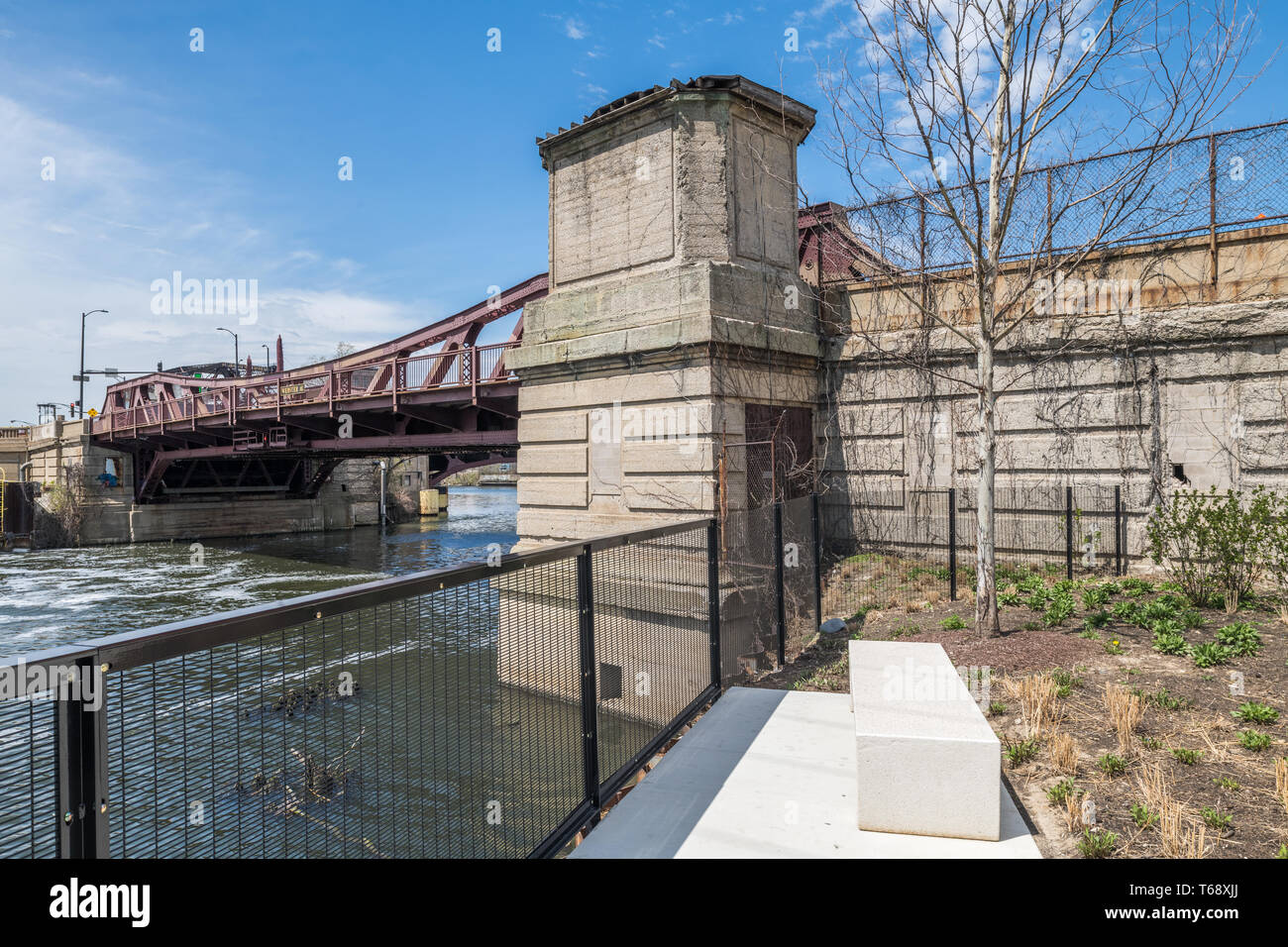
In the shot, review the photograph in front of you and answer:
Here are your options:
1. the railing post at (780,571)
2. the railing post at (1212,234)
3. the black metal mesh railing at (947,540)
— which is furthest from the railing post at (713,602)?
the railing post at (1212,234)

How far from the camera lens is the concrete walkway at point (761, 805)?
4156 mm

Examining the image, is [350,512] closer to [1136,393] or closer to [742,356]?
[742,356]

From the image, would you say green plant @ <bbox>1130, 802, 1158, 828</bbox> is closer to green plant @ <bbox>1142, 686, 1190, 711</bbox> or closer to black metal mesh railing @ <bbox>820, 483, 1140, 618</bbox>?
green plant @ <bbox>1142, 686, 1190, 711</bbox>

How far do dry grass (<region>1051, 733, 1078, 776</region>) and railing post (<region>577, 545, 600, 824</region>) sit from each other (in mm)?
3345

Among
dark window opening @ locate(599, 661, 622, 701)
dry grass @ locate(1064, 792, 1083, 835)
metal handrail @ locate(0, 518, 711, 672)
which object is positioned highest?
metal handrail @ locate(0, 518, 711, 672)

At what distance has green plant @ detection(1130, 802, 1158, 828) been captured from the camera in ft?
14.8

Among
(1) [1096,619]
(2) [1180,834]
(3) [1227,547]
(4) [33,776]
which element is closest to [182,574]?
(1) [1096,619]

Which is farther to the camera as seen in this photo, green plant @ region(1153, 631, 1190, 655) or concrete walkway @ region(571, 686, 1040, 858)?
green plant @ region(1153, 631, 1190, 655)

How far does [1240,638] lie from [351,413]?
26.9 m

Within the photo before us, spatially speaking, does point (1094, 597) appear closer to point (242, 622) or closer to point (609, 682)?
point (609, 682)

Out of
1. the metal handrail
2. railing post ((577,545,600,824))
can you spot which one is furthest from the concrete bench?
the metal handrail
